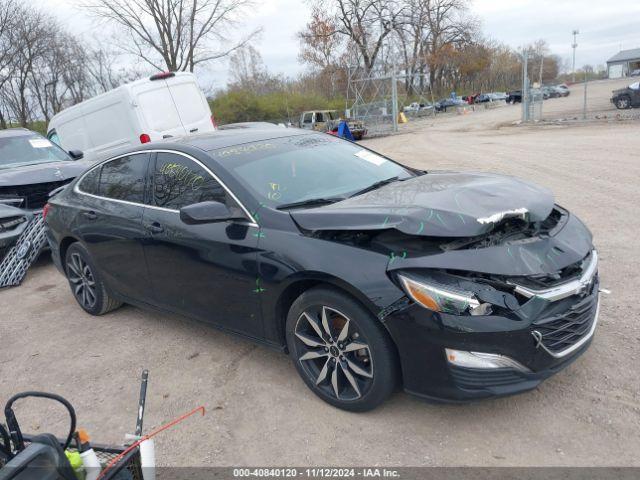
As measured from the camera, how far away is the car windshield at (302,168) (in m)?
3.68

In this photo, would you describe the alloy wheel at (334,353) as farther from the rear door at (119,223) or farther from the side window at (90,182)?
the side window at (90,182)

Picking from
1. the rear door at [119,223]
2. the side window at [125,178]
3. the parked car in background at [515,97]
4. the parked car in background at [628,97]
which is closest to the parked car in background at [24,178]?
the rear door at [119,223]

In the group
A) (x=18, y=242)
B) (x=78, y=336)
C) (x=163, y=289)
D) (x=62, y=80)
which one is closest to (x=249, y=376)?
(x=163, y=289)

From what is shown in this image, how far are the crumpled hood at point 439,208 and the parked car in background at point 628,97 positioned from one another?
77.5ft

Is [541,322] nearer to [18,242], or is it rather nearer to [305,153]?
[305,153]

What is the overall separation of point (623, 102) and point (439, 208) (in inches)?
999

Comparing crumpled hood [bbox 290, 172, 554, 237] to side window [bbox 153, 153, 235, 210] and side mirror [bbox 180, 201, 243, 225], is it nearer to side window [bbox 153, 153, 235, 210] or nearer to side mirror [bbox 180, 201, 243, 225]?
side mirror [bbox 180, 201, 243, 225]

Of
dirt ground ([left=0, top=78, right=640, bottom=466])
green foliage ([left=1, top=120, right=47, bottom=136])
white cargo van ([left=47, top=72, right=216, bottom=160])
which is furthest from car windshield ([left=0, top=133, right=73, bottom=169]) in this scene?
green foliage ([left=1, top=120, right=47, bottom=136])

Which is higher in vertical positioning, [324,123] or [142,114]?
[142,114]

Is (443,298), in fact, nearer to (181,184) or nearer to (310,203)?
(310,203)

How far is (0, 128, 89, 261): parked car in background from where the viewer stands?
7137mm

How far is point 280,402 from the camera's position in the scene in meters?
3.39

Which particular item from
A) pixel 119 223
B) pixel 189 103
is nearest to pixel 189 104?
pixel 189 103

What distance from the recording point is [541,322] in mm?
2705
